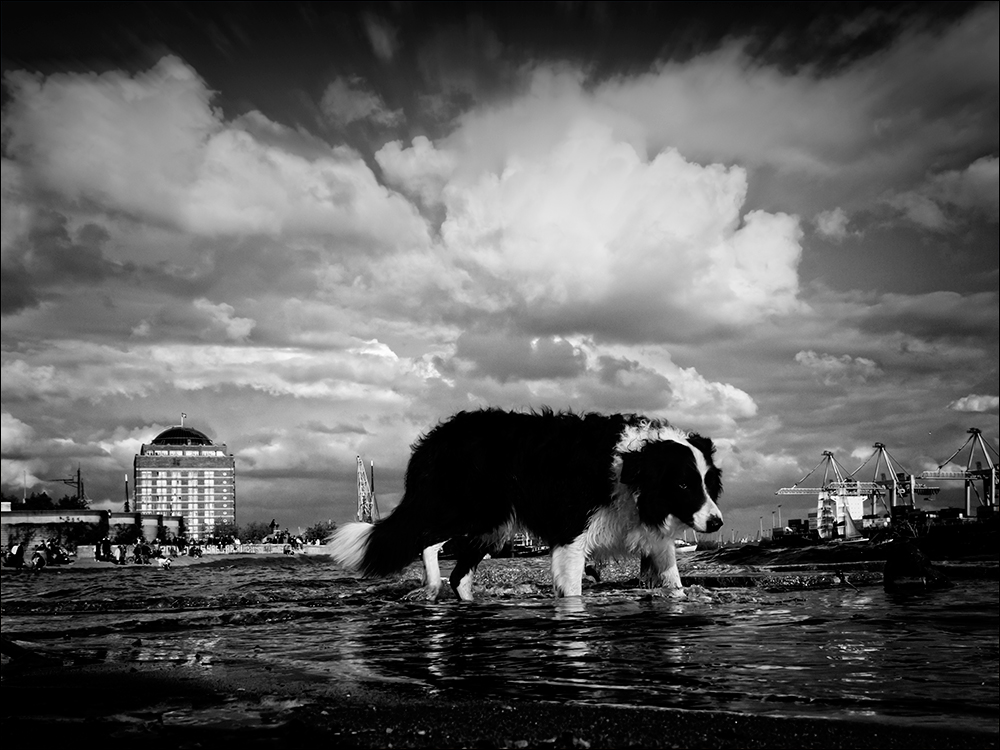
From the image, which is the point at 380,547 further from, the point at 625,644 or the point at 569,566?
the point at 625,644

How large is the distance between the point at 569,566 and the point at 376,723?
232 inches

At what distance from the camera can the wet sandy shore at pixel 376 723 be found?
9.27 ft

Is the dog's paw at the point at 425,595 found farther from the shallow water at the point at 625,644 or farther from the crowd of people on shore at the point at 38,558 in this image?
the crowd of people on shore at the point at 38,558

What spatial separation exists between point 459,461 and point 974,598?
19.1 ft

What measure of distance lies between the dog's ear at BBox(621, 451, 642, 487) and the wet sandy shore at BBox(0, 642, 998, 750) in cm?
525

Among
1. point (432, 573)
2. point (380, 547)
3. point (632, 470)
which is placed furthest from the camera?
point (432, 573)

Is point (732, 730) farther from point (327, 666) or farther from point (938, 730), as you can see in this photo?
point (327, 666)

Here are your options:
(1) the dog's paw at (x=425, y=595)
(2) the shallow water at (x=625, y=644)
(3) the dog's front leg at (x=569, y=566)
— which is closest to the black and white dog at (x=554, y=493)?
(3) the dog's front leg at (x=569, y=566)

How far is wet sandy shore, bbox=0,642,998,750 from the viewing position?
9.27 ft

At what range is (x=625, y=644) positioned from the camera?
17.6 feet

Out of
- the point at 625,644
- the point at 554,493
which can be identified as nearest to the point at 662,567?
the point at 554,493

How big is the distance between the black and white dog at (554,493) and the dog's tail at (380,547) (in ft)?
0.04

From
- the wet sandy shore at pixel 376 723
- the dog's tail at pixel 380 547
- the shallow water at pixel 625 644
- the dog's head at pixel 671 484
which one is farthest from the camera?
the dog's tail at pixel 380 547

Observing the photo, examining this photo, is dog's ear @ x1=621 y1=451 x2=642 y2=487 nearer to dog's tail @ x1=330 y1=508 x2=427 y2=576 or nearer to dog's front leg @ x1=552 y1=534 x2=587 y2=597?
dog's front leg @ x1=552 y1=534 x2=587 y2=597
